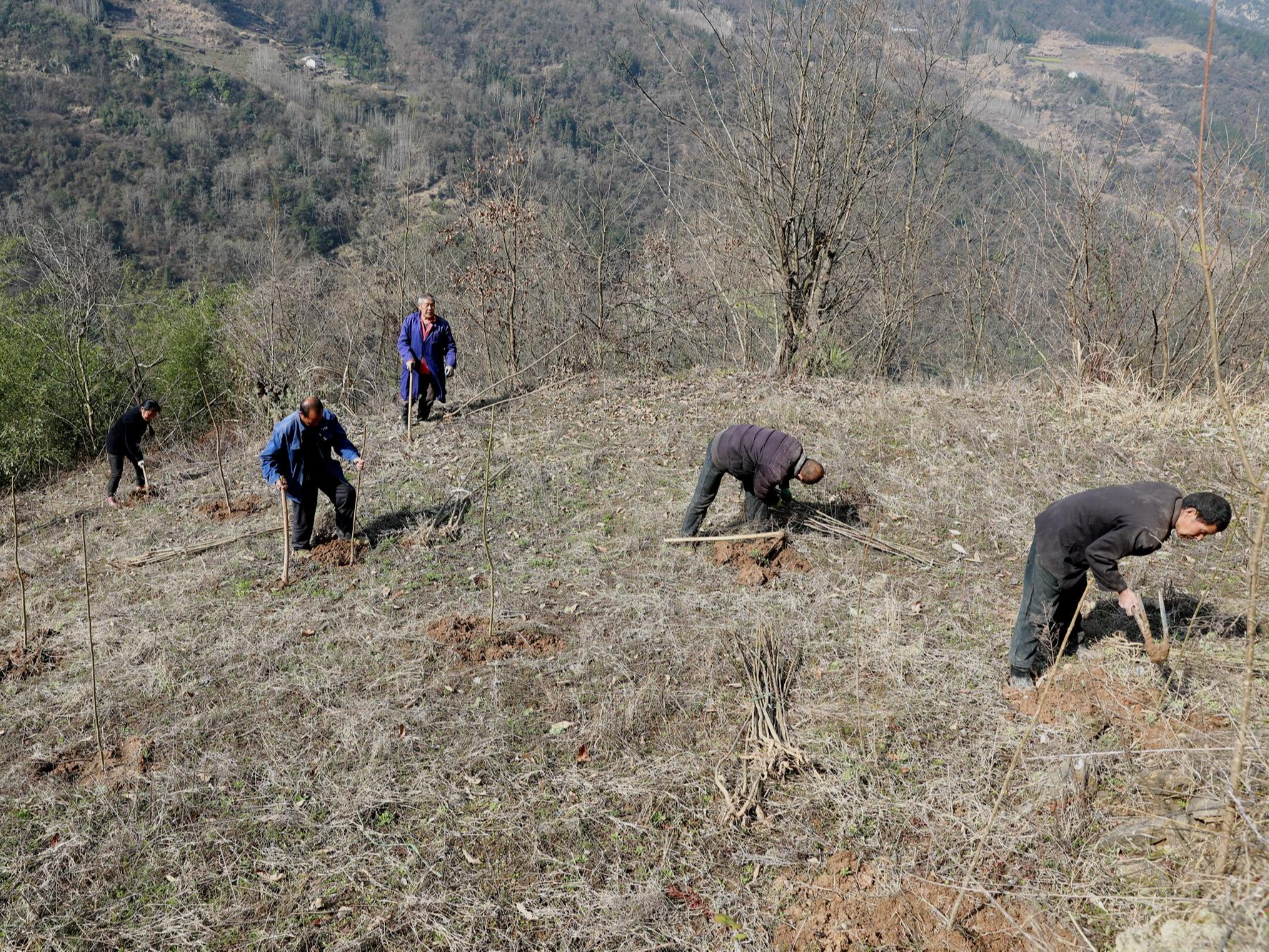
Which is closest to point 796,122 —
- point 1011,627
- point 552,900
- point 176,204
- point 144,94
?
point 1011,627

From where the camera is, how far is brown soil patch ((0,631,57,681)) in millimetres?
5242

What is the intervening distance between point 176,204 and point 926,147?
39874 mm

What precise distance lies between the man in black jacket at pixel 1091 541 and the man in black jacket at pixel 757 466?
5.08ft

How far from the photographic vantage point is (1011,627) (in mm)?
4984

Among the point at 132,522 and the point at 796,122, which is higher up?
the point at 796,122

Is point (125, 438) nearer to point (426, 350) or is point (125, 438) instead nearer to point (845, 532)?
point (426, 350)

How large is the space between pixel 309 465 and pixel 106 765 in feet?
8.85

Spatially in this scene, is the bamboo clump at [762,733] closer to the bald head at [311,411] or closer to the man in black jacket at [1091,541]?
the man in black jacket at [1091,541]

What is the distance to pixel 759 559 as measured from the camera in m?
5.89

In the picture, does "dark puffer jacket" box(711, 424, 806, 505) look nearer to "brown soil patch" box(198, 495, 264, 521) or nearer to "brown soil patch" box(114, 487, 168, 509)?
"brown soil patch" box(198, 495, 264, 521)

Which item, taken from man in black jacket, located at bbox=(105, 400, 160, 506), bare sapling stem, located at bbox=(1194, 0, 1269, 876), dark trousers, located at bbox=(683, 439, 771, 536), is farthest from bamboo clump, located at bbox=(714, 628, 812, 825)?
man in black jacket, located at bbox=(105, 400, 160, 506)

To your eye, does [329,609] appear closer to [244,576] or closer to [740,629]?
[244,576]

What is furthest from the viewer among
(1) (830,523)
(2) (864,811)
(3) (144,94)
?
(3) (144,94)

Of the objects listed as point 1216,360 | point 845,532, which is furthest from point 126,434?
point 1216,360
